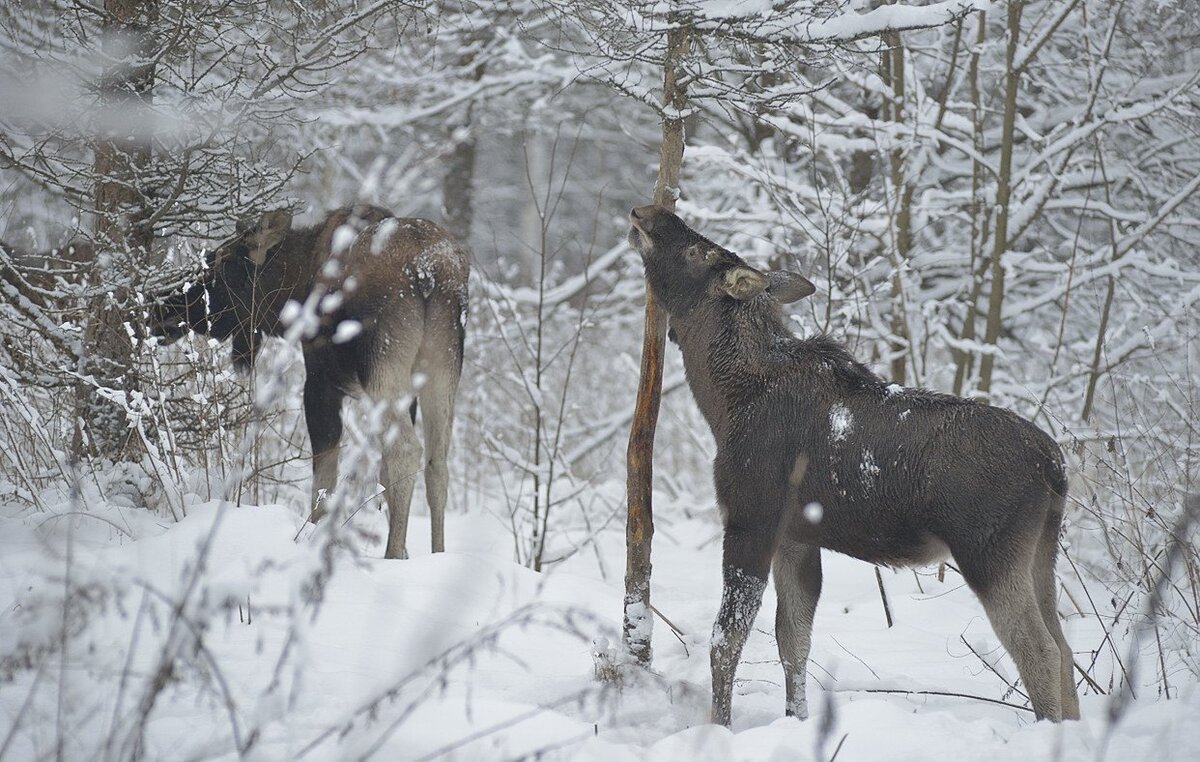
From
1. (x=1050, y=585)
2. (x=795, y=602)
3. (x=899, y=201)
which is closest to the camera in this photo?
(x=1050, y=585)

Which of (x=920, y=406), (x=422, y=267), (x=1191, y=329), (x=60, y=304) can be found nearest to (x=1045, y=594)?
(x=920, y=406)

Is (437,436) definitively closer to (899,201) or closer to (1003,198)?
(899,201)

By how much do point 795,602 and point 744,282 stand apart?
50.3 inches

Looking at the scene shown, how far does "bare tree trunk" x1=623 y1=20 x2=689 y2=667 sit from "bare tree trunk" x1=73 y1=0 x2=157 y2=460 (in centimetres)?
248

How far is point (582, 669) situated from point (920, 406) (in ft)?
5.92

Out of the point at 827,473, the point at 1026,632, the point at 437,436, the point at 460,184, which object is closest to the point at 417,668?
the point at 827,473

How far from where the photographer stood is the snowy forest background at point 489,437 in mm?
2836

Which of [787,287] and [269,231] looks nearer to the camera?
[787,287]

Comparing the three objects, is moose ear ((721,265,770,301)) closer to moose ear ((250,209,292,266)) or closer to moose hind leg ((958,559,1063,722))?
moose hind leg ((958,559,1063,722))

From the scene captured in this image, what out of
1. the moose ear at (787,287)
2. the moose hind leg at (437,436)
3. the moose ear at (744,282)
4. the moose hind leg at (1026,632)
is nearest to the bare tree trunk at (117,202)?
the moose hind leg at (437,436)

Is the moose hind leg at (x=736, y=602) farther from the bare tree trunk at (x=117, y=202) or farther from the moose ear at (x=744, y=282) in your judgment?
the bare tree trunk at (x=117, y=202)

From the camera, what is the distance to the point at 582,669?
423 cm

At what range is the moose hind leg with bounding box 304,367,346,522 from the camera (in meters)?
5.68

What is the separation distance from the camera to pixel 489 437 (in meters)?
7.75
